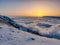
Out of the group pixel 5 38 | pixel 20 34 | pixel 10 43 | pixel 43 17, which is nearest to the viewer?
pixel 10 43

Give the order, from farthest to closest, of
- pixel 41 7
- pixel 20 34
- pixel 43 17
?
pixel 41 7 → pixel 43 17 → pixel 20 34

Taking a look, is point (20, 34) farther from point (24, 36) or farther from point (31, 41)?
point (31, 41)

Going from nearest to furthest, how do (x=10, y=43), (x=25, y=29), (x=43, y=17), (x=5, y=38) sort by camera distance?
(x=10, y=43) → (x=5, y=38) → (x=25, y=29) → (x=43, y=17)

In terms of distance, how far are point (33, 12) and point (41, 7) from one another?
9.3 inches

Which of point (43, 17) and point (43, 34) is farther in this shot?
point (43, 17)

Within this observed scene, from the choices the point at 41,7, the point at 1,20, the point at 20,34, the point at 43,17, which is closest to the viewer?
the point at 20,34

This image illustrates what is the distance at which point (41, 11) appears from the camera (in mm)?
2461

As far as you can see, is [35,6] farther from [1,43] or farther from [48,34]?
[1,43]

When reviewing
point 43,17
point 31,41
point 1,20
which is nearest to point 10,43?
point 31,41

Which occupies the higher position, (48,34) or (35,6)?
(35,6)

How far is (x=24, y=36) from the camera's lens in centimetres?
141

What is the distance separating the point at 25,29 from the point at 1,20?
15.0 inches

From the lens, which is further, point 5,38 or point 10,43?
point 5,38

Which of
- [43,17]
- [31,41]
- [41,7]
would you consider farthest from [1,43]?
[41,7]
